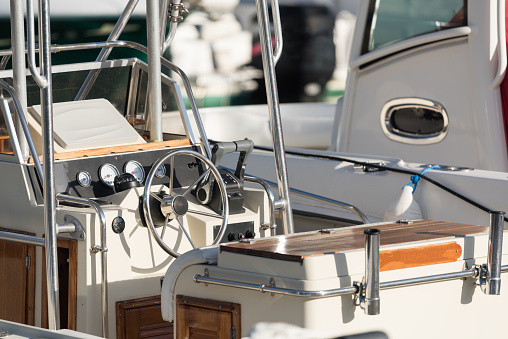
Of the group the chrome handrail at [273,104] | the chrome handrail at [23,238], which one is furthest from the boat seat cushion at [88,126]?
the chrome handrail at [273,104]

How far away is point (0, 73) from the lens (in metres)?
3.71

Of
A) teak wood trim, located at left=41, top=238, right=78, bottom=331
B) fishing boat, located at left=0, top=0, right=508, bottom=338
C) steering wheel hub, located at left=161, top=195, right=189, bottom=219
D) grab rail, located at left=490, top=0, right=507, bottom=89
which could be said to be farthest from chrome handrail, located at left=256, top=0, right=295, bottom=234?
grab rail, located at left=490, top=0, right=507, bottom=89

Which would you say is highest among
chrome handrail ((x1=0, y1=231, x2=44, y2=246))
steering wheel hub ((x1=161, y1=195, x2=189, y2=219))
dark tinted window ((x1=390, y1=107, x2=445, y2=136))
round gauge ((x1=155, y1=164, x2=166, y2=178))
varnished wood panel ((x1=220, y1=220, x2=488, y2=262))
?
dark tinted window ((x1=390, y1=107, x2=445, y2=136))

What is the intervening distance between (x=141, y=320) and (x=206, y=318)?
0.67 metres

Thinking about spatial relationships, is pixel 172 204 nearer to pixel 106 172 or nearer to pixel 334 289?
pixel 106 172

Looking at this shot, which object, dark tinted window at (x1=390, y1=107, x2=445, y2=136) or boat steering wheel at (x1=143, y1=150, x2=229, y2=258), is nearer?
boat steering wheel at (x1=143, y1=150, x2=229, y2=258)

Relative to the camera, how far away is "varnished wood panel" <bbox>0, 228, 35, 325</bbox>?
132 inches

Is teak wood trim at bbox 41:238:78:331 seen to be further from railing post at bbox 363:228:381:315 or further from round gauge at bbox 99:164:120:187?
railing post at bbox 363:228:381:315

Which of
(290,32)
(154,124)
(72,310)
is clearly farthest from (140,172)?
(290,32)

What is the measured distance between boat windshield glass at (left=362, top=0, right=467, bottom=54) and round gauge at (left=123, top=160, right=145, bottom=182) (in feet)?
8.33

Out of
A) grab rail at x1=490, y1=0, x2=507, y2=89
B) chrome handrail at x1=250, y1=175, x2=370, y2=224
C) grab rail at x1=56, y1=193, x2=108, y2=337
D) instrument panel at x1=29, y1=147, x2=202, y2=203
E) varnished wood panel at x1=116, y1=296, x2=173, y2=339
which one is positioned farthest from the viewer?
grab rail at x1=490, y1=0, x2=507, y2=89

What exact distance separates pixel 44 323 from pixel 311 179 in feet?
6.73

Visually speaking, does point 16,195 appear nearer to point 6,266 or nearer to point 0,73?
point 6,266

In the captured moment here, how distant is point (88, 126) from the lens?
3.71 metres
